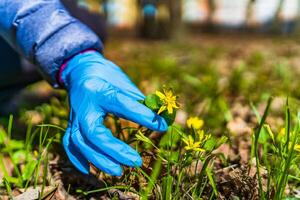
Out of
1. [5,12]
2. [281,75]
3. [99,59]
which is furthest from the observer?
[281,75]

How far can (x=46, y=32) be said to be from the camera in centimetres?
159

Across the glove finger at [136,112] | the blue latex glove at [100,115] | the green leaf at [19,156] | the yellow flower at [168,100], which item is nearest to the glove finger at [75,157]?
the blue latex glove at [100,115]

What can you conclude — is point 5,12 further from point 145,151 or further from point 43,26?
point 145,151

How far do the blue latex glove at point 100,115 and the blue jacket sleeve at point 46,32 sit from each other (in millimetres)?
107

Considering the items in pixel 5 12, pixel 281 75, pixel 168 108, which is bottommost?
pixel 281 75

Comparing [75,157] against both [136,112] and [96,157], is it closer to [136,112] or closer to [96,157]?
[96,157]

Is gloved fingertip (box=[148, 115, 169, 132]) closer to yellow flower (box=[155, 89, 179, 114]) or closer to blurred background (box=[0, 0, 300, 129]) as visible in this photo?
yellow flower (box=[155, 89, 179, 114])

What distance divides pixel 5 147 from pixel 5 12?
1.50 ft

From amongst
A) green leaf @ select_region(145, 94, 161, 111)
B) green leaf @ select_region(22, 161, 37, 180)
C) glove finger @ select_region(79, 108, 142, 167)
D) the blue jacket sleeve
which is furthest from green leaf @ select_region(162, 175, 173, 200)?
the blue jacket sleeve

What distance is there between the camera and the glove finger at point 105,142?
126cm

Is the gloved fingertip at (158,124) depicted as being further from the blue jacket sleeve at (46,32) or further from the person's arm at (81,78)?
the blue jacket sleeve at (46,32)

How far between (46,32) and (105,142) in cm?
50

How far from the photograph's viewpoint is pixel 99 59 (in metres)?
1.55

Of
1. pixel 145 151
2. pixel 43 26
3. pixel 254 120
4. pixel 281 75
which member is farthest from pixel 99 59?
pixel 281 75
